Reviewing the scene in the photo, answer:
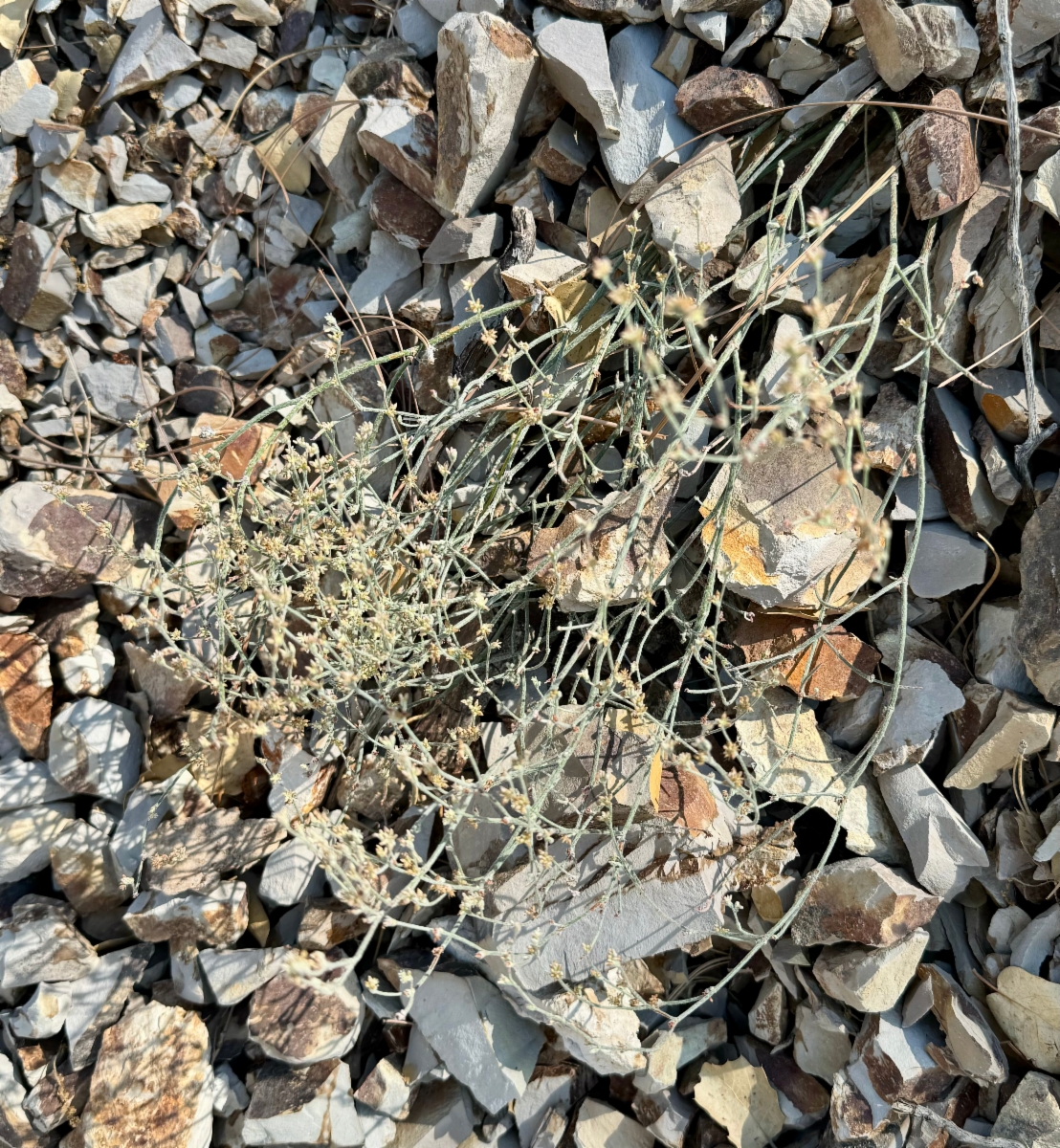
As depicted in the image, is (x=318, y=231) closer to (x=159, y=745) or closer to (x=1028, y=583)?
(x=159, y=745)

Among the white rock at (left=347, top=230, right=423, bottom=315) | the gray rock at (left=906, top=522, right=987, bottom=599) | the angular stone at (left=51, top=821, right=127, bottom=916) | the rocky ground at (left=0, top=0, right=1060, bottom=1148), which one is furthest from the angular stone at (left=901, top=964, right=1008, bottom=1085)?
the white rock at (left=347, top=230, right=423, bottom=315)

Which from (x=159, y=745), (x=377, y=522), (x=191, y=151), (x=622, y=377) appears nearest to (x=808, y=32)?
(x=622, y=377)

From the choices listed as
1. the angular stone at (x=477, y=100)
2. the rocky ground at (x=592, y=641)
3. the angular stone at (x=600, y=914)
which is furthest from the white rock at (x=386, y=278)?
the angular stone at (x=600, y=914)

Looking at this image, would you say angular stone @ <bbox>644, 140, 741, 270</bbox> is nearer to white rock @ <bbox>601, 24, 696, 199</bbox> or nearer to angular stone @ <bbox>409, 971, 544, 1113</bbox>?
white rock @ <bbox>601, 24, 696, 199</bbox>

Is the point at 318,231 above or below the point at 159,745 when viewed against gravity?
above

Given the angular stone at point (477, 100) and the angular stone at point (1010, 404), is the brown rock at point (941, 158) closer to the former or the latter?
the angular stone at point (1010, 404)
